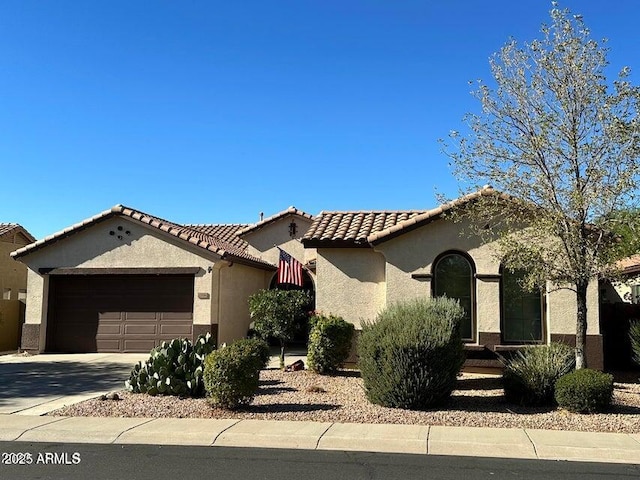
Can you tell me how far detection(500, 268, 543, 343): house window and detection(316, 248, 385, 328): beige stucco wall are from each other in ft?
9.88

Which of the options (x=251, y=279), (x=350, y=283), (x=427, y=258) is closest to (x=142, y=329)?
(x=251, y=279)

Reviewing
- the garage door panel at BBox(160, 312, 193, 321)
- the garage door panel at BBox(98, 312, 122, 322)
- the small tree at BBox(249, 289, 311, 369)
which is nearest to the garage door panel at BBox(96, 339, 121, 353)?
the garage door panel at BBox(98, 312, 122, 322)

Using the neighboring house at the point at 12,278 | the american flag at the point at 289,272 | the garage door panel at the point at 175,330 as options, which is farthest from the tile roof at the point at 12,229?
the american flag at the point at 289,272

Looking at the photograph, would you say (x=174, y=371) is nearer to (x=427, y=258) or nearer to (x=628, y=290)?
(x=427, y=258)

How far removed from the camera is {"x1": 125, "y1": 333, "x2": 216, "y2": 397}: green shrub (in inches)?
428

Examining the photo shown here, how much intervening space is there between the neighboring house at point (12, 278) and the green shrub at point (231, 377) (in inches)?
569

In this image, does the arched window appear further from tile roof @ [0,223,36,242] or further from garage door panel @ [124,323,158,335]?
tile roof @ [0,223,36,242]

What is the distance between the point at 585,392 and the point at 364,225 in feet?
25.8

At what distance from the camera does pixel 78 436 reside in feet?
27.5

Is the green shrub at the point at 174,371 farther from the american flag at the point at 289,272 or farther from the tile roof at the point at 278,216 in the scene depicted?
the tile roof at the point at 278,216

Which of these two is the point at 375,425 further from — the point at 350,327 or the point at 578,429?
the point at 350,327

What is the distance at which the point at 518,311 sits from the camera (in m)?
14.4

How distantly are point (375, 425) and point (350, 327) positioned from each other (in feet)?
17.8

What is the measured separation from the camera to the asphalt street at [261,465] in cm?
657
